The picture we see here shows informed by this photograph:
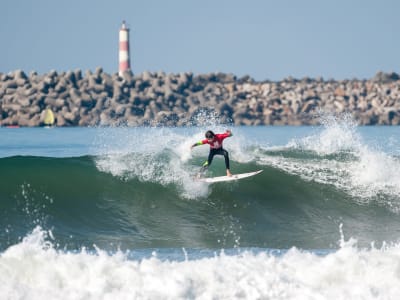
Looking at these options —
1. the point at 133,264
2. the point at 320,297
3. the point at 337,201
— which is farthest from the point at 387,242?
the point at 133,264

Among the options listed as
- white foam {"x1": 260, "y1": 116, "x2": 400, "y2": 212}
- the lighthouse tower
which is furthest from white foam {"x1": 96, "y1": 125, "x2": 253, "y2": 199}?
the lighthouse tower

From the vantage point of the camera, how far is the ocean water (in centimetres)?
859

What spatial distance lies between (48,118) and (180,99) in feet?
39.8

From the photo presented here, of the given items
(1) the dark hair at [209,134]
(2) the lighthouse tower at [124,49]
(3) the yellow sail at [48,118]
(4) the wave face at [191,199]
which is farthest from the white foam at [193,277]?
(2) the lighthouse tower at [124,49]

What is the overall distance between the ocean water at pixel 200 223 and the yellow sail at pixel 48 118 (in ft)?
137

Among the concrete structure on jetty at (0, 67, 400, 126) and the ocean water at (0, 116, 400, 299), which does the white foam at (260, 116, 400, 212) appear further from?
the concrete structure on jetty at (0, 67, 400, 126)

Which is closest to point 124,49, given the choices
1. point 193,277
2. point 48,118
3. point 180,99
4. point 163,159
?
point 180,99

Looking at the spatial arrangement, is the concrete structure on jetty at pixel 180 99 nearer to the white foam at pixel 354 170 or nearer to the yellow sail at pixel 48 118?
the yellow sail at pixel 48 118

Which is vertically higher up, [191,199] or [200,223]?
[191,199]

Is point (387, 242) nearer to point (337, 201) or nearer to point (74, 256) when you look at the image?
point (337, 201)

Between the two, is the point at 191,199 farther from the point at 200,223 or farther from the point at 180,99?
the point at 180,99

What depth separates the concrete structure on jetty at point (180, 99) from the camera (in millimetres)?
61375

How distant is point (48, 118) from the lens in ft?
197

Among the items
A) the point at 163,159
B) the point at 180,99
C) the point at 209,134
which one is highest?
the point at 209,134
